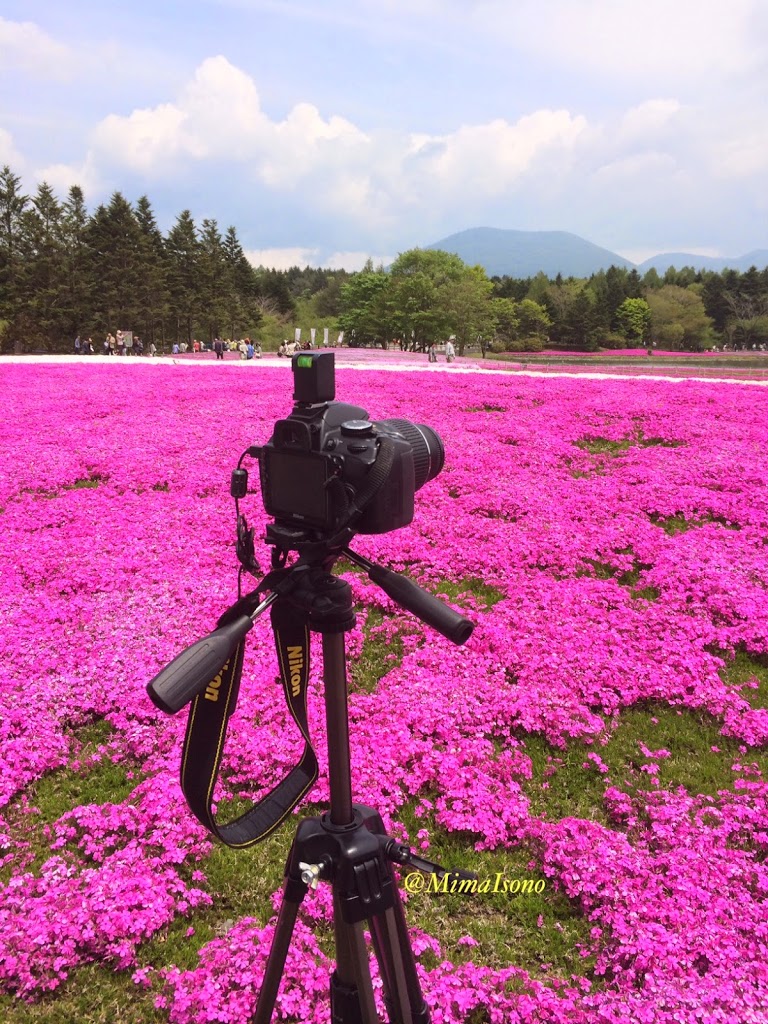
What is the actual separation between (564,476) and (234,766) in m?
8.66

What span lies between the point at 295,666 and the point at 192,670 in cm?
78

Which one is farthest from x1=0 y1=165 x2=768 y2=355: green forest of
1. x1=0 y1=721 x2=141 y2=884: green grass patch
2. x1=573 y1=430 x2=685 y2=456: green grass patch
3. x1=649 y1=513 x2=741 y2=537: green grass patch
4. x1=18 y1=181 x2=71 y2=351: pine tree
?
x1=0 y1=721 x2=141 y2=884: green grass patch

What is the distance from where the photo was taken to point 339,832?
6.19 ft

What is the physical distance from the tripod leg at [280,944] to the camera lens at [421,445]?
4.05ft

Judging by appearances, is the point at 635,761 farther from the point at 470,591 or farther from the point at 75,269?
the point at 75,269

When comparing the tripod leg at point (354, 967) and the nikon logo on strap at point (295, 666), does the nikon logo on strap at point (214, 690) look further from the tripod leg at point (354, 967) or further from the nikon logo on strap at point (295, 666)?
the tripod leg at point (354, 967)

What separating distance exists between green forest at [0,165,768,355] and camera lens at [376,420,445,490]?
215 feet

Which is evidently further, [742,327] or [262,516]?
[742,327]

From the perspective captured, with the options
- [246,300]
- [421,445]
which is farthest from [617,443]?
[246,300]

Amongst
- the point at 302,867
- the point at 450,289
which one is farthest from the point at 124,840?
the point at 450,289

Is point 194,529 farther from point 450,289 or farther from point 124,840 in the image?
point 450,289

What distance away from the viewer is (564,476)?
1180 centimetres

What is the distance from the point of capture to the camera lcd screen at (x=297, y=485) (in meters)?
1.61

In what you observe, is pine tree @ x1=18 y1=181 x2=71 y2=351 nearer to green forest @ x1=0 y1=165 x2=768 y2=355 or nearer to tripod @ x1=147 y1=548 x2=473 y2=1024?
green forest @ x1=0 y1=165 x2=768 y2=355
